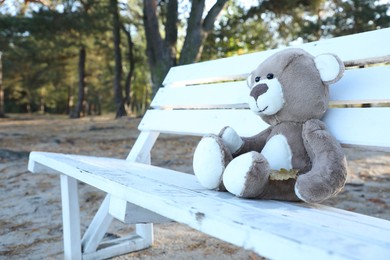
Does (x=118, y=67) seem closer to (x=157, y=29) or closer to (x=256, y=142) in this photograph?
(x=157, y=29)

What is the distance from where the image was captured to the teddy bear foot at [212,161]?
3.93 feet

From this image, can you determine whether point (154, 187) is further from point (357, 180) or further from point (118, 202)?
point (357, 180)

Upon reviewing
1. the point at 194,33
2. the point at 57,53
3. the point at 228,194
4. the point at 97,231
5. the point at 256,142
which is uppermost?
the point at 57,53

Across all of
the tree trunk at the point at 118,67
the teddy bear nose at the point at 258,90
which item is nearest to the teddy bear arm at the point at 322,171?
the teddy bear nose at the point at 258,90

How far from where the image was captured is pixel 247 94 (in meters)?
1.74

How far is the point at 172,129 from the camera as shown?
2.08 metres

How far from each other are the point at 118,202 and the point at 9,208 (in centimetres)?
206

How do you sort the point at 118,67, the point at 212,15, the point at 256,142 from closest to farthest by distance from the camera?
the point at 256,142, the point at 212,15, the point at 118,67

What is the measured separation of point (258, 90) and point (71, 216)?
110 centimetres

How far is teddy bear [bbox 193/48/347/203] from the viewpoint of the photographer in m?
1.07

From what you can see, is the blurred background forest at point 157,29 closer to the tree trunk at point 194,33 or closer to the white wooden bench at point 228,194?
the tree trunk at point 194,33

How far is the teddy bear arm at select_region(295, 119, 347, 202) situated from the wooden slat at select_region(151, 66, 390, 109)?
24cm

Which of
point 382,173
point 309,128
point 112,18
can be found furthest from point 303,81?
point 112,18

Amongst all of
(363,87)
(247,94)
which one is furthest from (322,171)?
(247,94)
